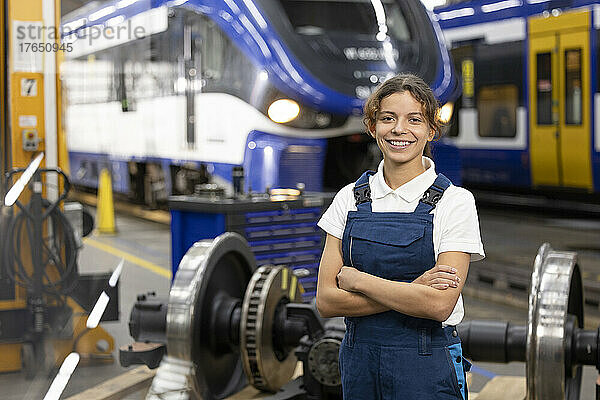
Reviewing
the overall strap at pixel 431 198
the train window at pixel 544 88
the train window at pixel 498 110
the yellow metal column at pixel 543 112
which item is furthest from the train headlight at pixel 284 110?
the train window at pixel 498 110

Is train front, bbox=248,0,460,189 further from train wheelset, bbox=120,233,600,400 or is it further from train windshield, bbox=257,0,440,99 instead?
train wheelset, bbox=120,233,600,400

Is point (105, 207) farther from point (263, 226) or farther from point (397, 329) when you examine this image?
point (397, 329)

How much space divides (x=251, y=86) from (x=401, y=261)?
5.25 meters

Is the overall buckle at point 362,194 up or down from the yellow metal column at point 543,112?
down

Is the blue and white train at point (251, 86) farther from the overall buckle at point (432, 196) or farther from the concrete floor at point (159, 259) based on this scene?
the overall buckle at point (432, 196)

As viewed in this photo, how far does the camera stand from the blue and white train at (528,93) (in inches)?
443

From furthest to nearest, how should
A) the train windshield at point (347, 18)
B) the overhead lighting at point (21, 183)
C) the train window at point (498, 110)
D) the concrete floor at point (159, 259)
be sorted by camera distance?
the train window at point (498, 110) < the train windshield at point (347, 18) < the overhead lighting at point (21, 183) < the concrete floor at point (159, 259)

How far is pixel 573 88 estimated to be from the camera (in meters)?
11.5

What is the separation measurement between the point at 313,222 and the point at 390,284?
147 inches

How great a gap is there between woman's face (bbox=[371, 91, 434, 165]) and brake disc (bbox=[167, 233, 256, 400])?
67.7 inches

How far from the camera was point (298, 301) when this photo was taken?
4.65m

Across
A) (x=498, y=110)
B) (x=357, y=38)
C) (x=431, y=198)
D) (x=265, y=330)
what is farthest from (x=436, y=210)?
(x=498, y=110)

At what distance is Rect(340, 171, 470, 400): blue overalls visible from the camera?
240 cm


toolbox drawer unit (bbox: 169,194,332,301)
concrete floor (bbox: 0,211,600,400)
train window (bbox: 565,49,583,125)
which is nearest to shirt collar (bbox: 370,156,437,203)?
concrete floor (bbox: 0,211,600,400)
